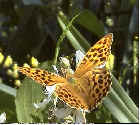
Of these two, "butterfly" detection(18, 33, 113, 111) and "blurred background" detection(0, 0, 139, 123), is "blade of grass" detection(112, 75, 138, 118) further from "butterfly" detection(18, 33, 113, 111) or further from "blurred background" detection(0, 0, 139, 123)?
"blurred background" detection(0, 0, 139, 123)

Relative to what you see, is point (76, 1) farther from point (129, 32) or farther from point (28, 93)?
point (28, 93)

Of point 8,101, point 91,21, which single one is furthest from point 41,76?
point 91,21

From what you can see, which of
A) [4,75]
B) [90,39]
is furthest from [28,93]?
[4,75]

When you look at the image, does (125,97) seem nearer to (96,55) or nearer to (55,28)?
(96,55)

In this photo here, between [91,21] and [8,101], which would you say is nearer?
[8,101]

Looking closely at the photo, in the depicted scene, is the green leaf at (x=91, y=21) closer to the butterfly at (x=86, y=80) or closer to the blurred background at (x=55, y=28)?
the blurred background at (x=55, y=28)

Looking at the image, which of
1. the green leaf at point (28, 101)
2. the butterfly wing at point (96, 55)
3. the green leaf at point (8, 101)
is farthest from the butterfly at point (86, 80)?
the green leaf at point (8, 101)

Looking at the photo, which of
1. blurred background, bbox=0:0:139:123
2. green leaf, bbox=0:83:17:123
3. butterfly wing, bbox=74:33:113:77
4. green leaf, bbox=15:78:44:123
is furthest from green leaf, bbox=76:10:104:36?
butterfly wing, bbox=74:33:113:77
